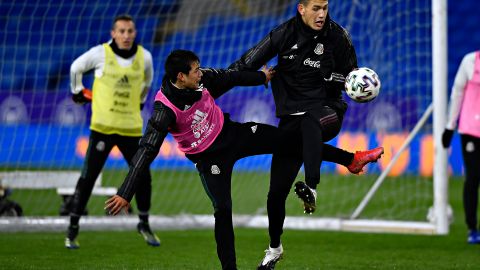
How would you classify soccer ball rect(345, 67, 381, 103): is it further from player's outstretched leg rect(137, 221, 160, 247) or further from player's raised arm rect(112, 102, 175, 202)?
player's outstretched leg rect(137, 221, 160, 247)

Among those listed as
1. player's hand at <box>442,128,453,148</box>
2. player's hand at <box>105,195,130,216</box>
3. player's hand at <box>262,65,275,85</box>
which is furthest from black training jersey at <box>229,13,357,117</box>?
player's hand at <box>442,128,453,148</box>

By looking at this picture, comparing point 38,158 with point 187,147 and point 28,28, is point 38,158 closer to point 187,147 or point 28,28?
point 28,28

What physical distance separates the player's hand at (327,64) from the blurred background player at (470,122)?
2870 mm

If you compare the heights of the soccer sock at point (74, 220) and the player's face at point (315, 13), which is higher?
the player's face at point (315, 13)

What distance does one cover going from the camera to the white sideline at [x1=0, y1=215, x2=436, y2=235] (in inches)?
398

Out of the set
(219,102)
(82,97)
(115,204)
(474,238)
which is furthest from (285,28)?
(219,102)

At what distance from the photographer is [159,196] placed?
14328 mm

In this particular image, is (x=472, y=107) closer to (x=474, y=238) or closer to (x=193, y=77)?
(x=474, y=238)

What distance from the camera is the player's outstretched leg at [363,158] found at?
6613 millimetres

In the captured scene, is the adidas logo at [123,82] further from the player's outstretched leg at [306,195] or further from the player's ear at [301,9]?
the player's outstretched leg at [306,195]

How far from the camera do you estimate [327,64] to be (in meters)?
6.95

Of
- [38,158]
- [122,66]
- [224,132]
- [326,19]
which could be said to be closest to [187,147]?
[224,132]

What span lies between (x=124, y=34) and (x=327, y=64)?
8.80 ft

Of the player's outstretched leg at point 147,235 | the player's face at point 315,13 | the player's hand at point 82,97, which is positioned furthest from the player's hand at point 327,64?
the player's outstretched leg at point 147,235
